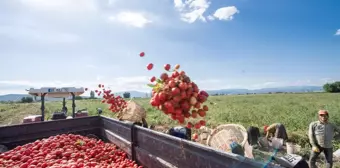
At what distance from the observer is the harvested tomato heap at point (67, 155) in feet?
10.5

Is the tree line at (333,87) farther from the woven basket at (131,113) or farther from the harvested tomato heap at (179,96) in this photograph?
the harvested tomato heap at (179,96)

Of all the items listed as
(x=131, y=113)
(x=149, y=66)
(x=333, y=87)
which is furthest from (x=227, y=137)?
(x=333, y=87)

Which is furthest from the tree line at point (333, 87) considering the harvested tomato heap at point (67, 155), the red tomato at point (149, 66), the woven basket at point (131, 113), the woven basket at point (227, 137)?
the red tomato at point (149, 66)

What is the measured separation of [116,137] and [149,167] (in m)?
1.31

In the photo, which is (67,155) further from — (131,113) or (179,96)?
(131,113)

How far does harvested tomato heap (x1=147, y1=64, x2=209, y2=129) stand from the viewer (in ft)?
6.61

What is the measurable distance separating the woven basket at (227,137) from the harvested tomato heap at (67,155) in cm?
299

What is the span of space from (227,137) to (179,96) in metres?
4.46

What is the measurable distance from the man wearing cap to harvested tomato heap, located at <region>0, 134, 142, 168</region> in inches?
193

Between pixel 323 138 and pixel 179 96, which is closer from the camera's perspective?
pixel 179 96

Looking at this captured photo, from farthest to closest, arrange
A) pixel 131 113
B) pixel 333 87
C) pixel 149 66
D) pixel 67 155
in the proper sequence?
1. pixel 333 87
2. pixel 131 113
3. pixel 67 155
4. pixel 149 66

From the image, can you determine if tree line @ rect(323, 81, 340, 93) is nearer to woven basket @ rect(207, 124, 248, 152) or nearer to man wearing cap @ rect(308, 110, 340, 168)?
man wearing cap @ rect(308, 110, 340, 168)

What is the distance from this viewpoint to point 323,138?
5855 mm

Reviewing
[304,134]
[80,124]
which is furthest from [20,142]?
[304,134]
